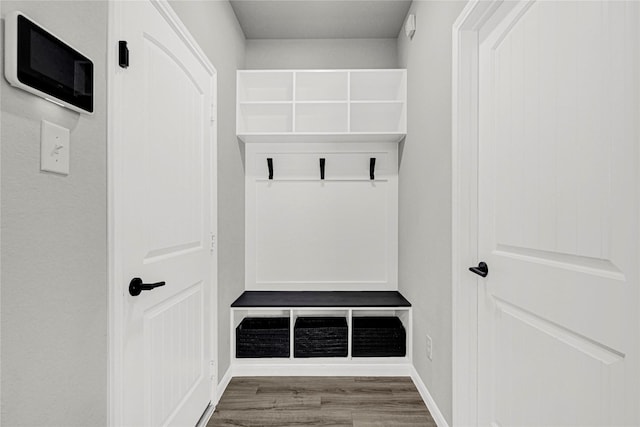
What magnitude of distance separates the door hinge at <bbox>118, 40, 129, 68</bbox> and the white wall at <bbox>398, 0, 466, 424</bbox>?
1.42 meters

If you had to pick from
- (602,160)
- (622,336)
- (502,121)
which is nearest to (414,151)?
(502,121)

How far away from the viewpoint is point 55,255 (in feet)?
3.17

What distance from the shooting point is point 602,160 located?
99 cm

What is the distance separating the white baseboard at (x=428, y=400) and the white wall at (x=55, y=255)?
5.32 ft

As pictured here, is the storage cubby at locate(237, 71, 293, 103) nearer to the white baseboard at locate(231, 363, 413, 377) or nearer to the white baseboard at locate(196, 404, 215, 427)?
the white baseboard at locate(231, 363, 413, 377)

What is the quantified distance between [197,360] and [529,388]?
157cm

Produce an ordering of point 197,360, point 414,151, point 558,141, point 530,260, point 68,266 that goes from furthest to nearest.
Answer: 1. point 414,151
2. point 197,360
3. point 530,260
4. point 558,141
5. point 68,266

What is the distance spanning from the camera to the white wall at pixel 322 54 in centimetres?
316

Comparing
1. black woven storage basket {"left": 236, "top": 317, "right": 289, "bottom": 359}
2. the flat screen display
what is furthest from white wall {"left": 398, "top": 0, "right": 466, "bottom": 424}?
the flat screen display

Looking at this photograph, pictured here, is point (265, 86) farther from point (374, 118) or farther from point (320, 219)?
point (320, 219)

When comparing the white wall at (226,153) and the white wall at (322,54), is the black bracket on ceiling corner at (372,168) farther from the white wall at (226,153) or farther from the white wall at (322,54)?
the white wall at (226,153)

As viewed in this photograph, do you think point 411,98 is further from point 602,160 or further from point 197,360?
point 197,360

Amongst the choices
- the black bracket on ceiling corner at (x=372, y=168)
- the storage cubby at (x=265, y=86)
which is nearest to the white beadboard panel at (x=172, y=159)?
the storage cubby at (x=265, y=86)

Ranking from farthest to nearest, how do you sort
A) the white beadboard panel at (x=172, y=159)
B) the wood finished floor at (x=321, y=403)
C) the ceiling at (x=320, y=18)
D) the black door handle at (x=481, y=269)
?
the ceiling at (x=320, y=18) → the wood finished floor at (x=321, y=403) → the black door handle at (x=481, y=269) → the white beadboard panel at (x=172, y=159)
